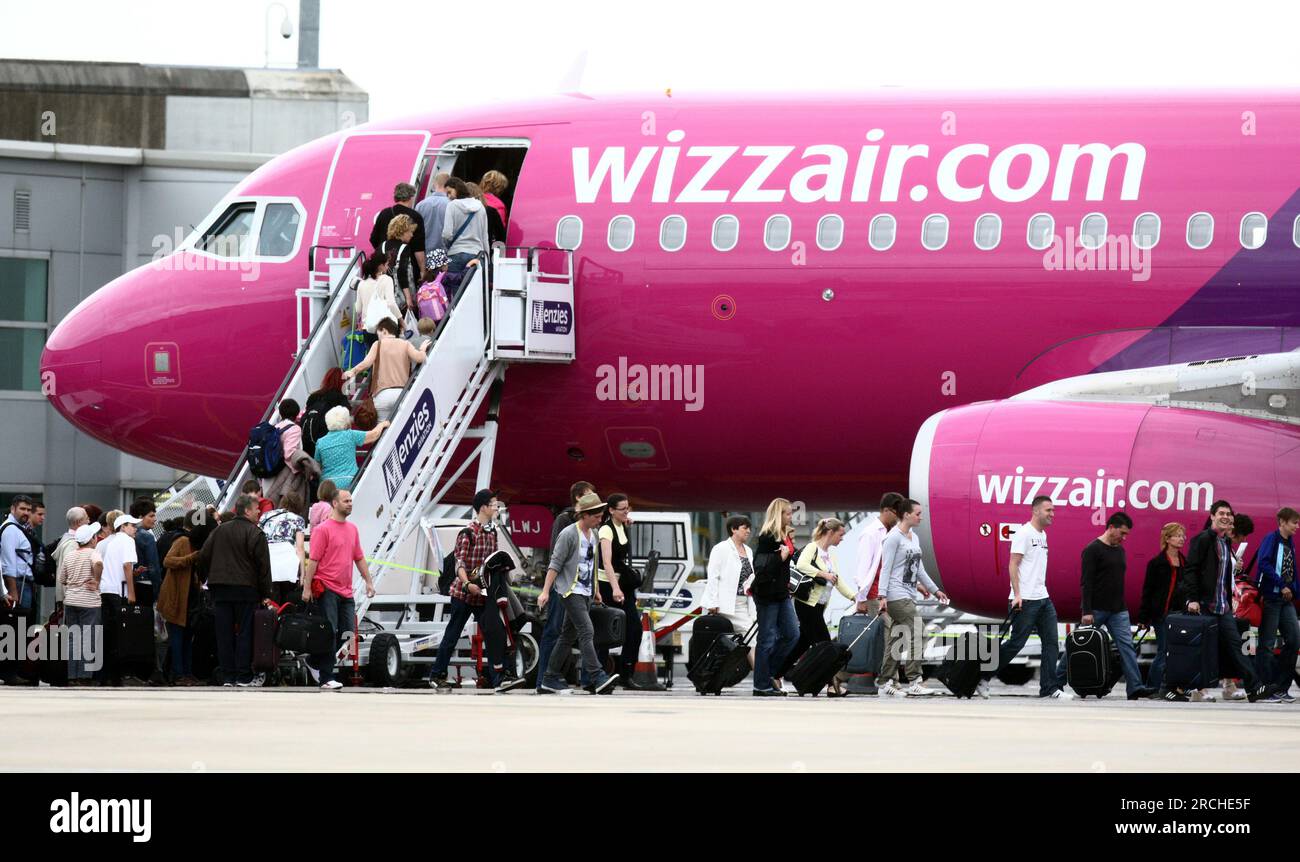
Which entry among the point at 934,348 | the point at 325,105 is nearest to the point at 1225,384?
the point at 934,348

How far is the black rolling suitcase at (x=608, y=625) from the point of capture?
603 inches

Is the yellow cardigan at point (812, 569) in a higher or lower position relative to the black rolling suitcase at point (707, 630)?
higher

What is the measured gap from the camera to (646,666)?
55.4 feet

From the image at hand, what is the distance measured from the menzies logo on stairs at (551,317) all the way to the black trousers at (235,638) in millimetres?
4076

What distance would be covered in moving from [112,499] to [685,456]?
14408 mm

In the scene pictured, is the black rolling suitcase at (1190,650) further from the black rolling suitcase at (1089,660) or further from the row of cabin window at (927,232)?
the row of cabin window at (927,232)

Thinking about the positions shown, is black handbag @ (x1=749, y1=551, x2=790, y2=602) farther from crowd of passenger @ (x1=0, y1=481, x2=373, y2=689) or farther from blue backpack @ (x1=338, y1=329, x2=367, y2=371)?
blue backpack @ (x1=338, y1=329, x2=367, y2=371)

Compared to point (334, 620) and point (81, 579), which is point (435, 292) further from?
point (81, 579)

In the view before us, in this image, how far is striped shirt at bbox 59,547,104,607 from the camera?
16156 mm

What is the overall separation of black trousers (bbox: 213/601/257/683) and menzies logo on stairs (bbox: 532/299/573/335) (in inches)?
160

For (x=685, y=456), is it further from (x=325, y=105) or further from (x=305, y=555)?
(x=325, y=105)

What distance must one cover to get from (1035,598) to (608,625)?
10.9ft

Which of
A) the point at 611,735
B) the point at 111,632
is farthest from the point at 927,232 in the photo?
the point at 611,735

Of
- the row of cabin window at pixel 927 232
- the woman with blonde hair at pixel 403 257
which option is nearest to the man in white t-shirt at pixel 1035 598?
the row of cabin window at pixel 927 232
